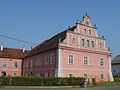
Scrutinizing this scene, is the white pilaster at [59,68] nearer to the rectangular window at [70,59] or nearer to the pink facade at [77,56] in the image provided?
the pink facade at [77,56]

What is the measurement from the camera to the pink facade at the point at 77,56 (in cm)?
2639

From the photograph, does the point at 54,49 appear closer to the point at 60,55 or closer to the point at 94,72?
the point at 60,55

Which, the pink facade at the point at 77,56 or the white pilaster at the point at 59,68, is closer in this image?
the white pilaster at the point at 59,68

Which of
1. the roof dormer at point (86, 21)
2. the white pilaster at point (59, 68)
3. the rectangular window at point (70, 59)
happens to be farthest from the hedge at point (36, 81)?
the roof dormer at point (86, 21)

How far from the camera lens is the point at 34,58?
35438mm

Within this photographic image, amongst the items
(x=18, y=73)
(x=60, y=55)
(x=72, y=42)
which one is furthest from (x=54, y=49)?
(x=18, y=73)

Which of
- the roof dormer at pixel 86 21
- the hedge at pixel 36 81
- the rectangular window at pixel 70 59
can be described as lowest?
the hedge at pixel 36 81

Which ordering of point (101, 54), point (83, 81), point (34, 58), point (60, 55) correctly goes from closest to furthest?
Result: point (83, 81)
point (60, 55)
point (101, 54)
point (34, 58)

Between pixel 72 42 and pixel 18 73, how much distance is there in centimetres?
2178

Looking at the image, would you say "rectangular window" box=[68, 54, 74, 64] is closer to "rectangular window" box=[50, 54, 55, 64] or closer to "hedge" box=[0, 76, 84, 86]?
"rectangular window" box=[50, 54, 55, 64]

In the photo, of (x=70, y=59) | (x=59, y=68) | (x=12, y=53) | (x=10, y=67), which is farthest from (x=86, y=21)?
(x=10, y=67)

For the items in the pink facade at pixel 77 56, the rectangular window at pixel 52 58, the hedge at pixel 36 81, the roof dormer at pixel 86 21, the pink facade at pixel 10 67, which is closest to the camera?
the hedge at pixel 36 81

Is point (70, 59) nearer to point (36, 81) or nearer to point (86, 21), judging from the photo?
point (36, 81)

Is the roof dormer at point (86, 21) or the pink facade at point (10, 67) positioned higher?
the roof dormer at point (86, 21)
